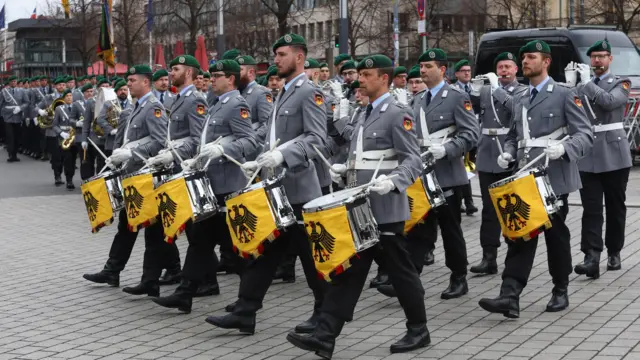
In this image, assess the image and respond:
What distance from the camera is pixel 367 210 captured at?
23.5 feet

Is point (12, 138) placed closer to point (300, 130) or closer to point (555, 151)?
point (300, 130)

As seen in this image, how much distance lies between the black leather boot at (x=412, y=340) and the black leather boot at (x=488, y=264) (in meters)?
3.07

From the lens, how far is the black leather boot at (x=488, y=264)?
10.5 meters

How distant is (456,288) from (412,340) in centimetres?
201

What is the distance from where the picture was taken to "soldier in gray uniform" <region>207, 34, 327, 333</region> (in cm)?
804

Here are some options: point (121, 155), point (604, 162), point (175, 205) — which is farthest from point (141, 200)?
point (604, 162)

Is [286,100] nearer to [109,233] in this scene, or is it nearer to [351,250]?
[351,250]

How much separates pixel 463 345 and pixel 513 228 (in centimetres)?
105

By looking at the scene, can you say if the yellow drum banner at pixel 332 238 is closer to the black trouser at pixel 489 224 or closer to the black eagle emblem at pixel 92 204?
the black eagle emblem at pixel 92 204

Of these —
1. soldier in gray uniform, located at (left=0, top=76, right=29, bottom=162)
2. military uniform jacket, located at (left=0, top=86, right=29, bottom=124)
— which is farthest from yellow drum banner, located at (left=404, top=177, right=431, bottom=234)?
military uniform jacket, located at (left=0, top=86, right=29, bottom=124)

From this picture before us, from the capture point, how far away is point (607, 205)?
10453mm

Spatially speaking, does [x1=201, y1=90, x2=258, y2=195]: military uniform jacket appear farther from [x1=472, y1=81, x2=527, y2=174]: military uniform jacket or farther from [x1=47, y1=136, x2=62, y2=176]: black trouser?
[x1=47, y1=136, x2=62, y2=176]: black trouser

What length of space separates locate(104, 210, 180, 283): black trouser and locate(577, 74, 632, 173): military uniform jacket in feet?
12.6

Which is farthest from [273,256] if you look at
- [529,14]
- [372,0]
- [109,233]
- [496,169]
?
[529,14]
